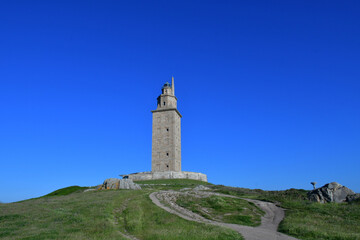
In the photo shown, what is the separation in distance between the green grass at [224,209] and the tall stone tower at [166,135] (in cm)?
3842

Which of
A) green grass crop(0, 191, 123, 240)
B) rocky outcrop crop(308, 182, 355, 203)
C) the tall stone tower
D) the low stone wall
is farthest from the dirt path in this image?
the tall stone tower

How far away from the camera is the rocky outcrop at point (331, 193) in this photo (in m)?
32.0

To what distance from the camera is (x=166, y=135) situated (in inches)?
2854

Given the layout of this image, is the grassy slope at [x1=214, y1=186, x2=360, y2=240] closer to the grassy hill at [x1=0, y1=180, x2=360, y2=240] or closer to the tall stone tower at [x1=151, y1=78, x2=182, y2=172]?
the grassy hill at [x1=0, y1=180, x2=360, y2=240]

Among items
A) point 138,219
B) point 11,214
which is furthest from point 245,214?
point 11,214

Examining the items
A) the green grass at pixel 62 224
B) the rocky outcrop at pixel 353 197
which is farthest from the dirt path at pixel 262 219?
the rocky outcrop at pixel 353 197

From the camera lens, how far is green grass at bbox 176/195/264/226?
74.2 ft

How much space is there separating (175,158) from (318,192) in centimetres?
4126

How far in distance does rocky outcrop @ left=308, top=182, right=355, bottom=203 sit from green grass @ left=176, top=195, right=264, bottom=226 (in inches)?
389

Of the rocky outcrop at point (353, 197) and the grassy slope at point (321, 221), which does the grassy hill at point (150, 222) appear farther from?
the rocky outcrop at point (353, 197)

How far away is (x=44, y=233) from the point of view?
661 inches

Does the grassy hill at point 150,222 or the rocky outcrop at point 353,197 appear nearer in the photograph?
the grassy hill at point 150,222

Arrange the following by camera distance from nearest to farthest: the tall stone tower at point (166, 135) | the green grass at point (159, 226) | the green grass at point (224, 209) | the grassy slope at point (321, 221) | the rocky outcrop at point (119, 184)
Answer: the green grass at point (159, 226)
the grassy slope at point (321, 221)
the green grass at point (224, 209)
the rocky outcrop at point (119, 184)
the tall stone tower at point (166, 135)

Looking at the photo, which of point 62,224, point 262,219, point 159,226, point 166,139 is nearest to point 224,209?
point 262,219
